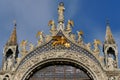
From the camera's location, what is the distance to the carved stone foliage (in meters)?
16.3

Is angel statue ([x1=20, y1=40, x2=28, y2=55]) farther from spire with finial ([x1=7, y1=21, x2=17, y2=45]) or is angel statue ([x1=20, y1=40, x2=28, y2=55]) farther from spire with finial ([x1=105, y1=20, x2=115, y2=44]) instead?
spire with finial ([x1=105, y1=20, x2=115, y2=44])

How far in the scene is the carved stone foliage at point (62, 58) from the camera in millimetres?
16266

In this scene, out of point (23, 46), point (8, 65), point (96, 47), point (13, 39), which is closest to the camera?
point (8, 65)

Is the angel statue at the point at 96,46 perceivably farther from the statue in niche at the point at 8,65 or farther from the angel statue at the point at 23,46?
the statue in niche at the point at 8,65

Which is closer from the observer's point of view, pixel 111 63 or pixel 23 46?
pixel 111 63

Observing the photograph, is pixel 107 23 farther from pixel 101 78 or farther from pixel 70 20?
pixel 101 78

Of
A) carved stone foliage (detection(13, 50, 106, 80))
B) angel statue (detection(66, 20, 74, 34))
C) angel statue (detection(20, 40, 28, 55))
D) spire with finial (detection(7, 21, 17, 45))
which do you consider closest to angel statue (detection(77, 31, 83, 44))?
angel statue (detection(66, 20, 74, 34))

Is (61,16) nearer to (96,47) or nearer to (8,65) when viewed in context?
(96,47)

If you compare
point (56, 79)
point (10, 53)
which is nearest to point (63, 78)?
point (56, 79)

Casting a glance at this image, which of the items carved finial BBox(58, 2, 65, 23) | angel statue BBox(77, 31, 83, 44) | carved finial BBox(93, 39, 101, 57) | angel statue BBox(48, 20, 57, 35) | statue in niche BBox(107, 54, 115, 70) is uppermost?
carved finial BBox(58, 2, 65, 23)

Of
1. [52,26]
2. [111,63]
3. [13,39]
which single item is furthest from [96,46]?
[13,39]

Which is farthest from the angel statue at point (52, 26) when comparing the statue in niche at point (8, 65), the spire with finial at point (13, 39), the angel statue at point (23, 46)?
the statue in niche at point (8, 65)

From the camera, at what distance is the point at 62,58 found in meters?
16.7

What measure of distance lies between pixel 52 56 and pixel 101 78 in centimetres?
224
